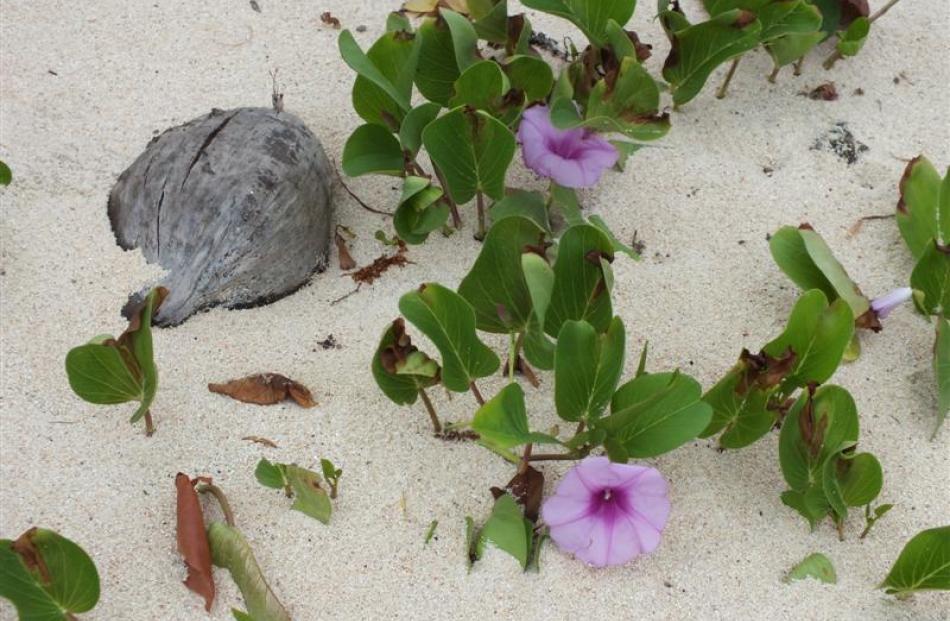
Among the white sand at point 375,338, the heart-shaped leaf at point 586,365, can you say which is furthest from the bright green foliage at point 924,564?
the heart-shaped leaf at point 586,365

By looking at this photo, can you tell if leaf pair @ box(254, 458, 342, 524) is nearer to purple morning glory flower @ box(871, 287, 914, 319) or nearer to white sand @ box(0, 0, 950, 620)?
white sand @ box(0, 0, 950, 620)

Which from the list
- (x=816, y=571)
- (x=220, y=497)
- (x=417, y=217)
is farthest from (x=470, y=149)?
(x=816, y=571)

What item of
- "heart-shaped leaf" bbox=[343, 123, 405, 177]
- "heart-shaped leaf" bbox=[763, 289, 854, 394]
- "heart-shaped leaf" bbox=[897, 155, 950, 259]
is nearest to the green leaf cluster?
"heart-shaped leaf" bbox=[897, 155, 950, 259]

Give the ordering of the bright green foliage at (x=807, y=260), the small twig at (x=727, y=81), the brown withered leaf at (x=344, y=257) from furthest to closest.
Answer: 1. the small twig at (x=727, y=81)
2. the brown withered leaf at (x=344, y=257)
3. the bright green foliage at (x=807, y=260)

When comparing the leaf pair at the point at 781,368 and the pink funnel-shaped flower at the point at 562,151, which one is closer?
the leaf pair at the point at 781,368

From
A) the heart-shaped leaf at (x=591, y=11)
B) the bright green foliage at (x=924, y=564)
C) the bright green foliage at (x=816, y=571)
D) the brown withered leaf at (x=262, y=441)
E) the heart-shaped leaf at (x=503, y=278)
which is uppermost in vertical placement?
the heart-shaped leaf at (x=591, y=11)

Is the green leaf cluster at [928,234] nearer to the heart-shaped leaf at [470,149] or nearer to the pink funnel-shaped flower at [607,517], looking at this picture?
the pink funnel-shaped flower at [607,517]

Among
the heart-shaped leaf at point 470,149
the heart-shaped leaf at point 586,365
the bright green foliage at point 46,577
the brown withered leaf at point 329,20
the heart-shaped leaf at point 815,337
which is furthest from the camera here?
the brown withered leaf at point 329,20

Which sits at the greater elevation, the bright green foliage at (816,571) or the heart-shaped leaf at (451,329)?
the heart-shaped leaf at (451,329)
